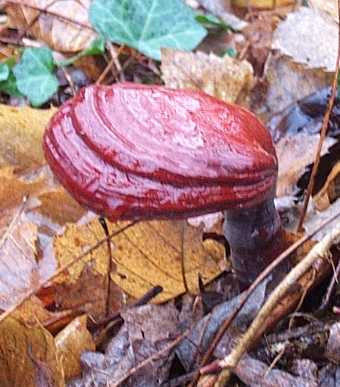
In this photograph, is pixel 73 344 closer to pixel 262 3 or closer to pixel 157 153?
pixel 157 153

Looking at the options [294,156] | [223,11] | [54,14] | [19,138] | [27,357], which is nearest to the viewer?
[27,357]

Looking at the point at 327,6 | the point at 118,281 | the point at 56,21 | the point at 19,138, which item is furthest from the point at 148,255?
the point at 56,21

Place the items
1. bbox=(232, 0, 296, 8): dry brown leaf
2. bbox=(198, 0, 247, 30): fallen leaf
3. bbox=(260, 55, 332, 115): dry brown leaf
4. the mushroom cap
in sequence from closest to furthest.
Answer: the mushroom cap, bbox=(260, 55, 332, 115): dry brown leaf, bbox=(198, 0, 247, 30): fallen leaf, bbox=(232, 0, 296, 8): dry brown leaf

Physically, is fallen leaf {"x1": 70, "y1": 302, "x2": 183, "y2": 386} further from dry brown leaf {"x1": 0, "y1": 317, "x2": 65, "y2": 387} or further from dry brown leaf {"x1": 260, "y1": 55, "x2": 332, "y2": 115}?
dry brown leaf {"x1": 260, "y1": 55, "x2": 332, "y2": 115}

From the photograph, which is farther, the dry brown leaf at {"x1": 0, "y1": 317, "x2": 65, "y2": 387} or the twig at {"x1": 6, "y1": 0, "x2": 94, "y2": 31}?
the twig at {"x1": 6, "y1": 0, "x2": 94, "y2": 31}

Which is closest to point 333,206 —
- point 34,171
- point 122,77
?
point 34,171

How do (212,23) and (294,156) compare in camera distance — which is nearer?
(294,156)

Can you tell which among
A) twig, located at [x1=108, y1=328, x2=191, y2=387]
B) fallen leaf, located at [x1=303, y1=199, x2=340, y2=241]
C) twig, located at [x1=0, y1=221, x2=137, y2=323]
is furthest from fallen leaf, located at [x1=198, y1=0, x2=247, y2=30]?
twig, located at [x1=108, y1=328, x2=191, y2=387]
